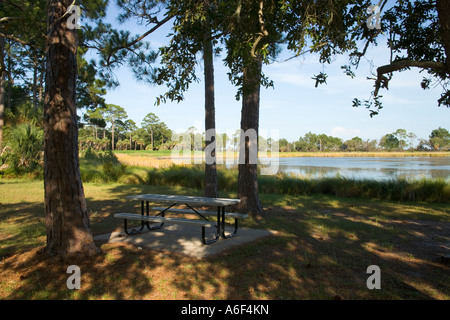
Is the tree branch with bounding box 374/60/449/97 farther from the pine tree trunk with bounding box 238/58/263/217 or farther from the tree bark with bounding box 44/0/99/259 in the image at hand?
the tree bark with bounding box 44/0/99/259

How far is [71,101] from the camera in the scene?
4129 mm

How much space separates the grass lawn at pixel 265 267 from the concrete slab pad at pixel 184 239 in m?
0.19

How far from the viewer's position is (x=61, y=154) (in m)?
4.00

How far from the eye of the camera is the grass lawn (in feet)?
10.6

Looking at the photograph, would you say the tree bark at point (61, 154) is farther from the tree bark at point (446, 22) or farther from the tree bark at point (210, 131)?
the tree bark at point (210, 131)

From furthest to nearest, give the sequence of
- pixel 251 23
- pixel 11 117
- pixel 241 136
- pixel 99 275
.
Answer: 1. pixel 11 117
2. pixel 241 136
3. pixel 251 23
4. pixel 99 275

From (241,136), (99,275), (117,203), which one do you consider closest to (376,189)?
(241,136)

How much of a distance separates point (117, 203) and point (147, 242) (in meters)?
4.73

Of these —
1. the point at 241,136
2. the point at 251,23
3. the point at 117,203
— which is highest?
the point at 251,23

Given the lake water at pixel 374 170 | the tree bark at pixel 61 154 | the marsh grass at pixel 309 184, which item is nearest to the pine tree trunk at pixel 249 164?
the tree bark at pixel 61 154

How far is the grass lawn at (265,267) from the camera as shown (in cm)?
323

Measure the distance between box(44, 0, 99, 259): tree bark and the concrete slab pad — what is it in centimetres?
96
